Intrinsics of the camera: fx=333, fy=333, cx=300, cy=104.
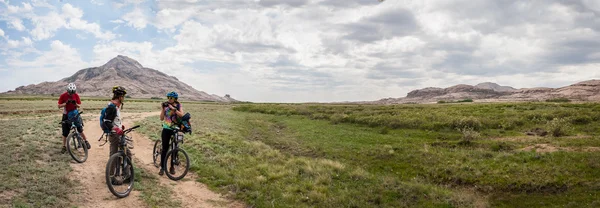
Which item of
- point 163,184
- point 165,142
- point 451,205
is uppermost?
point 165,142

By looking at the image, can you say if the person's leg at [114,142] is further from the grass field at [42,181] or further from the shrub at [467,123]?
the shrub at [467,123]

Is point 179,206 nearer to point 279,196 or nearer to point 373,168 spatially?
point 279,196

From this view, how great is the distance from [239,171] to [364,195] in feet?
21.3

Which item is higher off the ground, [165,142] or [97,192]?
[165,142]

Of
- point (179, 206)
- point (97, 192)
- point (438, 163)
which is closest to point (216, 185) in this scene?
point (179, 206)

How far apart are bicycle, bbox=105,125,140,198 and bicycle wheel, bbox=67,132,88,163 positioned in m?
4.59

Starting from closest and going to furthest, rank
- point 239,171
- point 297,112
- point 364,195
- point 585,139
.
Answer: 1. point 364,195
2. point 239,171
3. point 585,139
4. point 297,112

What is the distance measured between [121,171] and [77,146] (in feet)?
18.7

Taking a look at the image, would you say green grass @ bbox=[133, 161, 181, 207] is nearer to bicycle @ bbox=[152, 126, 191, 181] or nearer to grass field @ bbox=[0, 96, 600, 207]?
grass field @ bbox=[0, 96, 600, 207]

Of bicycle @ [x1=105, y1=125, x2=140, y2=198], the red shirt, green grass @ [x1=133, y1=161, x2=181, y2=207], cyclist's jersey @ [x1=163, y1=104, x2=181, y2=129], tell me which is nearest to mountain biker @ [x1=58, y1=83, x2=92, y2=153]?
the red shirt

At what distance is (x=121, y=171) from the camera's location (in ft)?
39.6

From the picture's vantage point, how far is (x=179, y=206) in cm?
1218

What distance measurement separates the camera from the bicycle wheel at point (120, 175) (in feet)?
37.2

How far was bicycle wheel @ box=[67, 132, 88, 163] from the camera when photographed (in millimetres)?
15133
